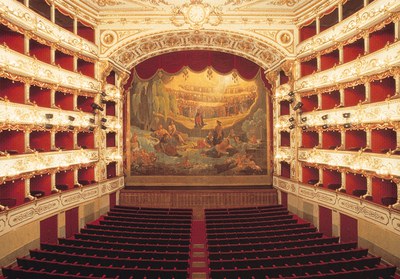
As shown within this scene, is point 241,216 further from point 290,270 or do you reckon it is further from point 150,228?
point 290,270

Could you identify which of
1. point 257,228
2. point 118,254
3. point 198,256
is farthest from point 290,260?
point 118,254

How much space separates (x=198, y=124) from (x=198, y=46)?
4.98 m

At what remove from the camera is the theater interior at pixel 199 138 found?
10852 mm

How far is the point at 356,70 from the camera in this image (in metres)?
13.5

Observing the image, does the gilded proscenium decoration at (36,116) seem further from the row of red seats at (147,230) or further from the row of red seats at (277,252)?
the row of red seats at (277,252)

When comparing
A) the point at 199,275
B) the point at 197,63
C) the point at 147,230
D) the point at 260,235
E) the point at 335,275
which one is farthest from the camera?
the point at 197,63

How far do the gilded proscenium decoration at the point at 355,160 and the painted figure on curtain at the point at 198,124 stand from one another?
4950mm

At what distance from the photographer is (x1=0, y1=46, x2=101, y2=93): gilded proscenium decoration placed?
455 inches

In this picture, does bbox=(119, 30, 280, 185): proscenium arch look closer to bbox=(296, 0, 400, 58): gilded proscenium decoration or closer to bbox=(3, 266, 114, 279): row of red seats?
bbox=(296, 0, 400, 58): gilded proscenium decoration

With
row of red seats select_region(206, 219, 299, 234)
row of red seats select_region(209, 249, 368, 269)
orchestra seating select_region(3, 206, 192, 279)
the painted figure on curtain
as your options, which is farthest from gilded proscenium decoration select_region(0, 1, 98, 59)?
row of red seats select_region(209, 249, 368, 269)

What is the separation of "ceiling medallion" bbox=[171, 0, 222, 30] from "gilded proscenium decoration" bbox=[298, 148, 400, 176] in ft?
27.4

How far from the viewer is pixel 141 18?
1764 cm

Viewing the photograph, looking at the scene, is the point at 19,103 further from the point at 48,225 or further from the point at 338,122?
the point at 338,122

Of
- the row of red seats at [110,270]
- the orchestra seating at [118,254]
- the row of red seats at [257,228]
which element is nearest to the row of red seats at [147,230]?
the orchestra seating at [118,254]
